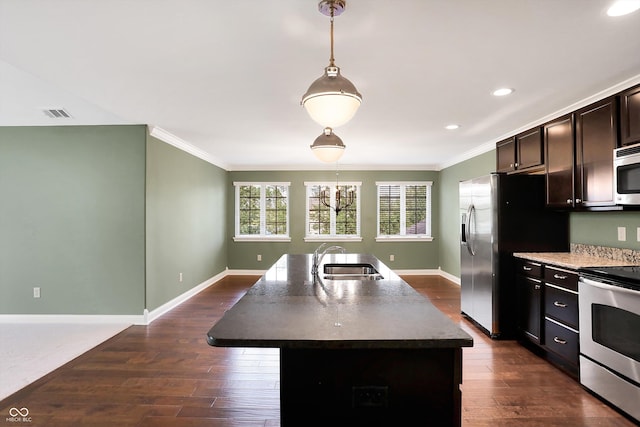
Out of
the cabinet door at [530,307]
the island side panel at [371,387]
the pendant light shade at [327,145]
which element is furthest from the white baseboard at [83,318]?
the cabinet door at [530,307]

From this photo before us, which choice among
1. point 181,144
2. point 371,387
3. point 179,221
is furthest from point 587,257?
point 181,144

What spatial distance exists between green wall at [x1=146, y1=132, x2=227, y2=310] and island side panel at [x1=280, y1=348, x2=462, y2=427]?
11.1ft

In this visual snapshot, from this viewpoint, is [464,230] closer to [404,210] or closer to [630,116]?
[630,116]

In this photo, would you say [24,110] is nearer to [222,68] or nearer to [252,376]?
[222,68]

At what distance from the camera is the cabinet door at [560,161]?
125 inches

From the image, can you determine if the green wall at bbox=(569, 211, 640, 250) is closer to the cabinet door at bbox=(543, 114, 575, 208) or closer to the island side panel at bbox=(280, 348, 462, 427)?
the cabinet door at bbox=(543, 114, 575, 208)

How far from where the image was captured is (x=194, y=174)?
5.54m

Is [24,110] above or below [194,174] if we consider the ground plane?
above

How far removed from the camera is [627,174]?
256 centimetres

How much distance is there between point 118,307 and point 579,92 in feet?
17.3

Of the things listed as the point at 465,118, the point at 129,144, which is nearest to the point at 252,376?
the point at 129,144

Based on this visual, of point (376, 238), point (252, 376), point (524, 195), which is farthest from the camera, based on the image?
point (376, 238)

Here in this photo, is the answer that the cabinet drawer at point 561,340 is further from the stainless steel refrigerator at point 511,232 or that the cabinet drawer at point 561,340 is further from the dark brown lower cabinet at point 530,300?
the stainless steel refrigerator at point 511,232

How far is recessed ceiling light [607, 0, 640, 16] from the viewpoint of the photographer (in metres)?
1.70
